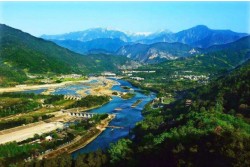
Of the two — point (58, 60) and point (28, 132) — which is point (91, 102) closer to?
point (28, 132)

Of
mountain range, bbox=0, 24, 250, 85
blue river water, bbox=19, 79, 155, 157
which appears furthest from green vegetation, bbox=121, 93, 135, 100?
mountain range, bbox=0, 24, 250, 85

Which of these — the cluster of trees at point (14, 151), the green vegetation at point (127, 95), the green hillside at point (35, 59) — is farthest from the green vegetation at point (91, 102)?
the green hillside at point (35, 59)

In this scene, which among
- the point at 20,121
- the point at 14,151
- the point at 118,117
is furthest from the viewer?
the point at 118,117

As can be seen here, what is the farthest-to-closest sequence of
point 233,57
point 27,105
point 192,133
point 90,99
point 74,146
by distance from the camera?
1. point 233,57
2. point 90,99
3. point 27,105
4. point 74,146
5. point 192,133

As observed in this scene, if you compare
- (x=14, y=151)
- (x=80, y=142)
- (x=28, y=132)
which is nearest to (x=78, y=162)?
(x=14, y=151)

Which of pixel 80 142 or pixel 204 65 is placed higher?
pixel 204 65

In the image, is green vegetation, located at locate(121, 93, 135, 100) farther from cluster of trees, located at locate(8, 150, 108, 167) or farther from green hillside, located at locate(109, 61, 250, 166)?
cluster of trees, located at locate(8, 150, 108, 167)

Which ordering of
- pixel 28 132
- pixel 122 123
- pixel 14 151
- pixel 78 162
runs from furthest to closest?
pixel 122 123 < pixel 28 132 < pixel 14 151 < pixel 78 162

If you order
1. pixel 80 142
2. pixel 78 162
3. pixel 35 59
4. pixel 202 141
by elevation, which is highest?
pixel 35 59

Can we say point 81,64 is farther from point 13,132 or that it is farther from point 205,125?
point 205,125

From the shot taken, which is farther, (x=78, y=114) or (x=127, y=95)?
(x=127, y=95)

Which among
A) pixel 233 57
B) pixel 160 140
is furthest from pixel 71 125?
pixel 233 57
